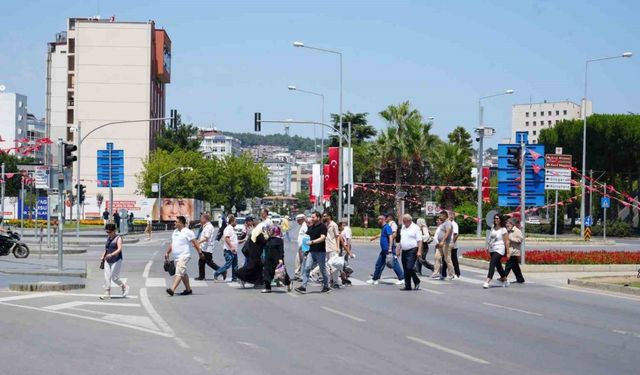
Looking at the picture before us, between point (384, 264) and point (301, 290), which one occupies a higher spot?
point (384, 264)

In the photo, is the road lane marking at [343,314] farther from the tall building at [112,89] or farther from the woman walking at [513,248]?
the tall building at [112,89]

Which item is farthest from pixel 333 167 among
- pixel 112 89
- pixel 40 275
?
pixel 112 89

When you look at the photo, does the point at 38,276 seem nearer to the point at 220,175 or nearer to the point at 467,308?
the point at 467,308

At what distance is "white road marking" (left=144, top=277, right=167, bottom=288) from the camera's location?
24108 millimetres

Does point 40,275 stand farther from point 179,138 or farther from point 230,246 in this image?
Result: point 179,138

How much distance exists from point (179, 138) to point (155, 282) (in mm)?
104044

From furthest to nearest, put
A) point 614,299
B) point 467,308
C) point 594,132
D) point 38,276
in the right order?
1. point 594,132
2. point 38,276
3. point 614,299
4. point 467,308

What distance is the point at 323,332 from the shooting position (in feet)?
47.1

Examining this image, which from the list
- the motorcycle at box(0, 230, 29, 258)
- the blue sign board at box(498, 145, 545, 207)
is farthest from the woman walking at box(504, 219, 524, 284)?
the motorcycle at box(0, 230, 29, 258)

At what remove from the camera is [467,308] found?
1866 centimetres

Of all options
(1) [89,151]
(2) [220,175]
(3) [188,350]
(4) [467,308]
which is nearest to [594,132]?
(2) [220,175]

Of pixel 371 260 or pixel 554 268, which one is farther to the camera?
pixel 371 260

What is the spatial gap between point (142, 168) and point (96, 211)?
1145 cm

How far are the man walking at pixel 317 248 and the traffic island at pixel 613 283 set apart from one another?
23.5 feet
